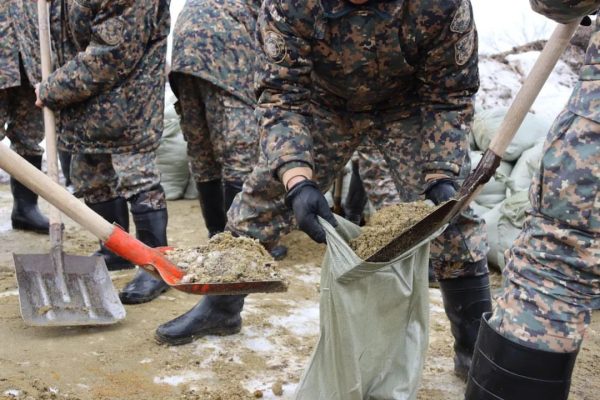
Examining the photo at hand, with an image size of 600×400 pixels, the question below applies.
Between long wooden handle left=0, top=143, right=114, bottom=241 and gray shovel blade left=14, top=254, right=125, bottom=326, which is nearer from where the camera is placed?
long wooden handle left=0, top=143, right=114, bottom=241

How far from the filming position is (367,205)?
17.0ft

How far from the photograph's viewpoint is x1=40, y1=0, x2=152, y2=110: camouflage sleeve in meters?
Answer: 3.21

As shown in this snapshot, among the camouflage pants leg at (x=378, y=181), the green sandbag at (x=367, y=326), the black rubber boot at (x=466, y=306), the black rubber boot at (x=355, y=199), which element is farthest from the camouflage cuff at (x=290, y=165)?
the black rubber boot at (x=355, y=199)

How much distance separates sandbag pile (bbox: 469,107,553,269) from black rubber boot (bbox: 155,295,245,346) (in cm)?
172

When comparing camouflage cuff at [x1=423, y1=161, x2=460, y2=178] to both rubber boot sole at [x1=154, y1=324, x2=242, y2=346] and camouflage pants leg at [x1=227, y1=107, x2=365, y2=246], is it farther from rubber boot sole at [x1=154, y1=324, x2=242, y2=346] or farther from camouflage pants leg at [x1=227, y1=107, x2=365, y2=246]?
rubber boot sole at [x1=154, y1=324, x2=242, y2=346]

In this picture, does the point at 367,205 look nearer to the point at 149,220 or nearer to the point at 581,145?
the point at 149,220

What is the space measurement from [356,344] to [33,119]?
10.3 ft

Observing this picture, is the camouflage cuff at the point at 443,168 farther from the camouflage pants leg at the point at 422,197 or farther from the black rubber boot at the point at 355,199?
the black rubber boot at the point at 355,199

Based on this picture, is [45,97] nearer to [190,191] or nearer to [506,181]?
[190,191]

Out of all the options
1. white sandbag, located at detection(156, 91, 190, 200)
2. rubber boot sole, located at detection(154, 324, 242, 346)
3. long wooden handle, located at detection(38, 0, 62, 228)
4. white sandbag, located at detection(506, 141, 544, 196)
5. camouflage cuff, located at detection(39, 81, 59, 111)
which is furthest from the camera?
white sandbag, located at detection(156, 91, 190, 200)

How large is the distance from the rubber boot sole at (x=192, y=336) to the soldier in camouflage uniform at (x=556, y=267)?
4.92 ft

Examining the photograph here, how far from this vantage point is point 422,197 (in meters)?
2.61

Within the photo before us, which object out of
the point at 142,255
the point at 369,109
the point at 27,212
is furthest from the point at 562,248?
the point at 27,212

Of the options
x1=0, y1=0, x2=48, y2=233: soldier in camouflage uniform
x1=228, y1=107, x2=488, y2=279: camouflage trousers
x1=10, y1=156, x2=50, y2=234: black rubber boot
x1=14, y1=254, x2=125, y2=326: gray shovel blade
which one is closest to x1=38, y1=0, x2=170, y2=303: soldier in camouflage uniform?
x1=14, y1=254, x2=125, y2=326: gray shovel blade
